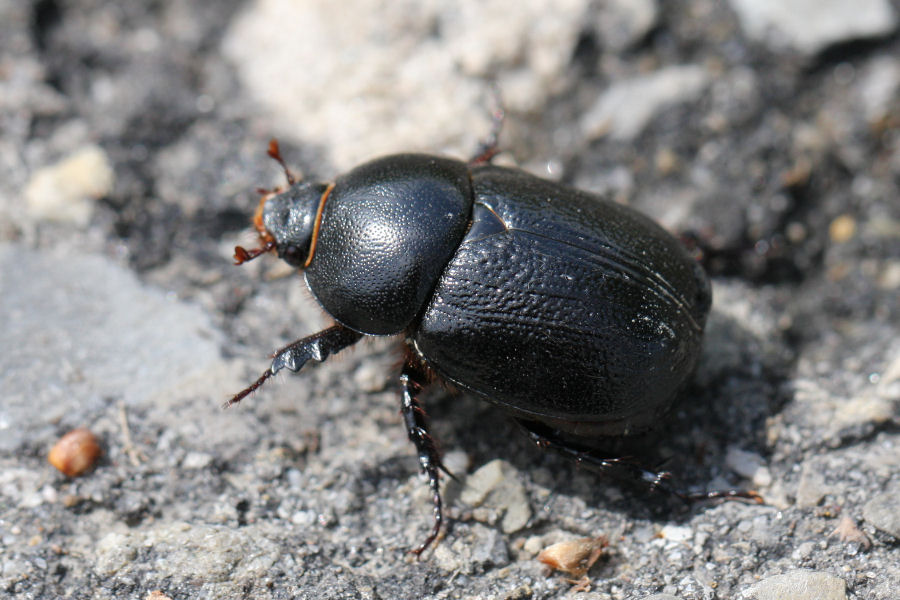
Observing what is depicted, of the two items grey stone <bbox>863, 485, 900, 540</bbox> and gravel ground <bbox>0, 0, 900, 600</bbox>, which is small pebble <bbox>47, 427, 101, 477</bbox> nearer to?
gravel ground <bbox>0, 0, 900, 600</bbox>

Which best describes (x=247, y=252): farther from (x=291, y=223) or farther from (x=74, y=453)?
(x=74, y=453)

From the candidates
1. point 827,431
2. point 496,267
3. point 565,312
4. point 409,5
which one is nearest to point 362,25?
point 409,5

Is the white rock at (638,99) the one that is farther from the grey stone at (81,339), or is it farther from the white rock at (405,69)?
the grey stone at (81,339)

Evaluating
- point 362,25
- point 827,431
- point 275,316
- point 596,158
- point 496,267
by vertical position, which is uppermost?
point 362,25

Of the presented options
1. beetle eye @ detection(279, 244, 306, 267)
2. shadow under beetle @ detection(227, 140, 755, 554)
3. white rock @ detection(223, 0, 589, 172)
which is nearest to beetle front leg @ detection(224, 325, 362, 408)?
shadow under beetle @ detection(227, 140, 755, 554)

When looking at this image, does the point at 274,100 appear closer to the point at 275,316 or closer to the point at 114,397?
the point at 275,316

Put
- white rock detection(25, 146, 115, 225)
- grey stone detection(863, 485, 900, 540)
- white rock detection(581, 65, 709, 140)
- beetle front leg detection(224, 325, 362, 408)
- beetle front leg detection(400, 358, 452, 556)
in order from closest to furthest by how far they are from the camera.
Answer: grey stone detection(863, 485, 900, 540), beetle front leg detection(400, 358, 452, 556), beetle front leg detection(224, 325, 362, 408), white rock detection(25, 146, 115, 225), white rock detection(581, 65, 709, 140)

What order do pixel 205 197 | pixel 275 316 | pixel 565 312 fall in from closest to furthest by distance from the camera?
pixel 565 312 → pixel 275 316 → pixel 205 197
